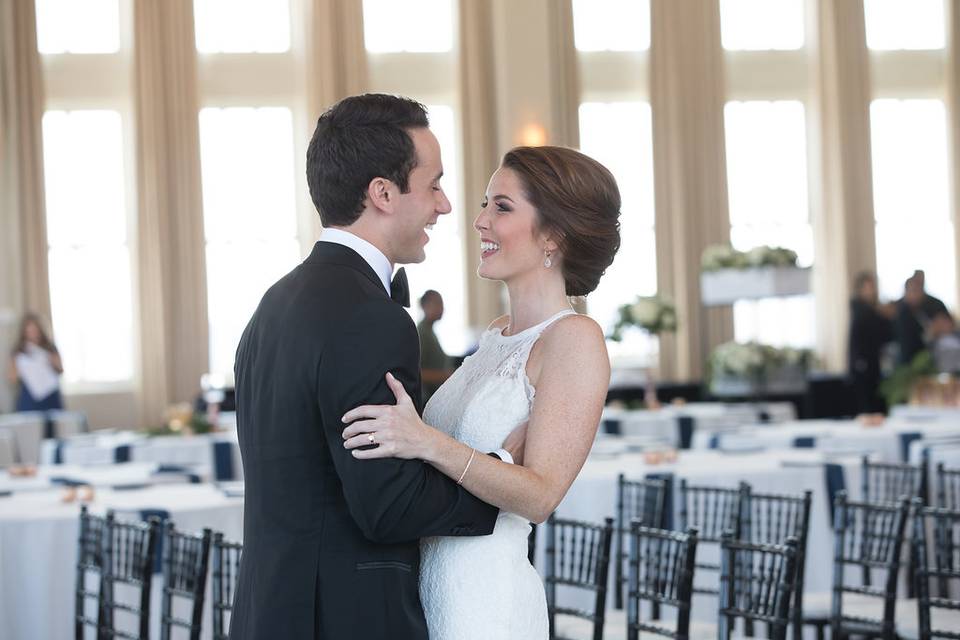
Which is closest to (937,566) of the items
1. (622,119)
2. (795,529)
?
(795,529)

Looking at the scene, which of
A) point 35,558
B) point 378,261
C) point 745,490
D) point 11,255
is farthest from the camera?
point 11,255

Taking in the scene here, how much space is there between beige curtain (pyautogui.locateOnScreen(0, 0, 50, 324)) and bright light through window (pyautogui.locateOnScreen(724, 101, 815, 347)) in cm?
795

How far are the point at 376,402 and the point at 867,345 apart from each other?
489 inches

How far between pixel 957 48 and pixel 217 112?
351 inches

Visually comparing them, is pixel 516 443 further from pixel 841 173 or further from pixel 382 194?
pixel 841 173

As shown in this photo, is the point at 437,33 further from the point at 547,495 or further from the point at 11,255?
the point at 547,495

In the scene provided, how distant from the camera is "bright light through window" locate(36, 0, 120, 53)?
15.9 meters

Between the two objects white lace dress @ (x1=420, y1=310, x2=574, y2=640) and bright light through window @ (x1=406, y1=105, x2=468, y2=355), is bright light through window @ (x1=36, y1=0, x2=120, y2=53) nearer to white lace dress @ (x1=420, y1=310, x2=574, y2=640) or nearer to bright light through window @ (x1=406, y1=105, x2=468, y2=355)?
bright light through window @ (x1=406, y1=105, x2=468, y2=355)

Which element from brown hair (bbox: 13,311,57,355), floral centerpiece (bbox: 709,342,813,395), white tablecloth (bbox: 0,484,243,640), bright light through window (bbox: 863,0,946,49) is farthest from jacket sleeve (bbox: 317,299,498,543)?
bright light through window (bbox: 863,0,946,49)

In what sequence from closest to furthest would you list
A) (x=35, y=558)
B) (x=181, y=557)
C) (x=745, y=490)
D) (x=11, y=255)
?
(x=181, y=557) → (x=745, y=490) → (x=35, y=558) → (x=11, y=255)

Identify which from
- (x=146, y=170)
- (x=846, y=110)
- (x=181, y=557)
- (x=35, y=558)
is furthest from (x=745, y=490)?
(x=846, y=110)

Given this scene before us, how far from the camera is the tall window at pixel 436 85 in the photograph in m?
16.3

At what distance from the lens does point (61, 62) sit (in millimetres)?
15711

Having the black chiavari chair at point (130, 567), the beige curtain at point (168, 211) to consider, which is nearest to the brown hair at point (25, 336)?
the beige curtain at point (168, 211)
